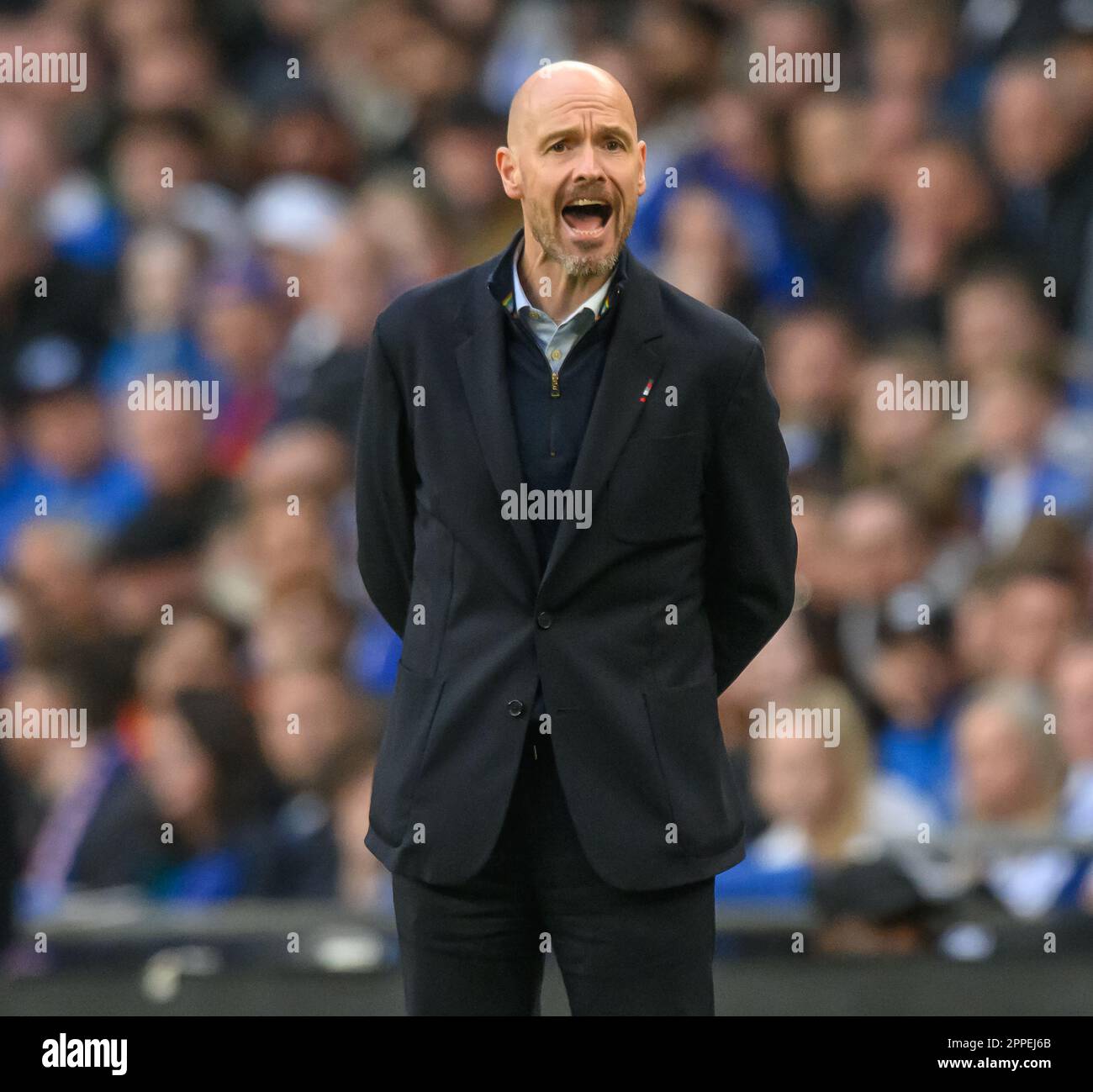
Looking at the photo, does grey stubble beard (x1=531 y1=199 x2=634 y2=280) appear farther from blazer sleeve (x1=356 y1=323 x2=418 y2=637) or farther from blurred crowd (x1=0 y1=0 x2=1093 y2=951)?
blurred crowd (x1=0 y1=0 x2=1093 y2=951)

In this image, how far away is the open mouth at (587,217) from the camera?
196 cm

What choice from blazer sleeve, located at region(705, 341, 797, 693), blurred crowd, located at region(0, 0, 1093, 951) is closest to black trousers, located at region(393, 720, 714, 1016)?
blazer sleeve, located at region(705, 341, 797, 693)

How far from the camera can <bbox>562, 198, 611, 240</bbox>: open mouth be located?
1960 millimetres

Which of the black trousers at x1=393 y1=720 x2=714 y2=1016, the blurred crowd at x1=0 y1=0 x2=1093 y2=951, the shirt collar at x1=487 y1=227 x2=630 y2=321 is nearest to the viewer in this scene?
the black trousers at x1=393 y1=720 x2=714 y2=1016

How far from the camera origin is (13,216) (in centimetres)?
431

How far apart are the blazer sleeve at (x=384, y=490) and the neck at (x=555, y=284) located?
0.73 ft

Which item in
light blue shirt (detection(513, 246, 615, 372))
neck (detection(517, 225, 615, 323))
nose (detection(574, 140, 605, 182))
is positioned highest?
nose (detection(574, 140, 605, 182))

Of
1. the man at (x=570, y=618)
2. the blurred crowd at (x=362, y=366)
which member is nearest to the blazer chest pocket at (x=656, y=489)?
the man at (x=570, y=618)

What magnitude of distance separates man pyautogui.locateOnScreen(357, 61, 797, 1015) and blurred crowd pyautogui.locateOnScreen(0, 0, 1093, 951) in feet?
7.20

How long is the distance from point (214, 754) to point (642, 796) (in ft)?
8.18

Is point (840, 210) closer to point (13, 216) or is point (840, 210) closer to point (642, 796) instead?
point (13, 216)

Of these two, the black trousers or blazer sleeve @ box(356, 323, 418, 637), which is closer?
the black trousers

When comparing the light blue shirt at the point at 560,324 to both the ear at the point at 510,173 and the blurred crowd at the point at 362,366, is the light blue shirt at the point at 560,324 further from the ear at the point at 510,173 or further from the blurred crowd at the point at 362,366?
the blurred crowd at the point at 362,366
